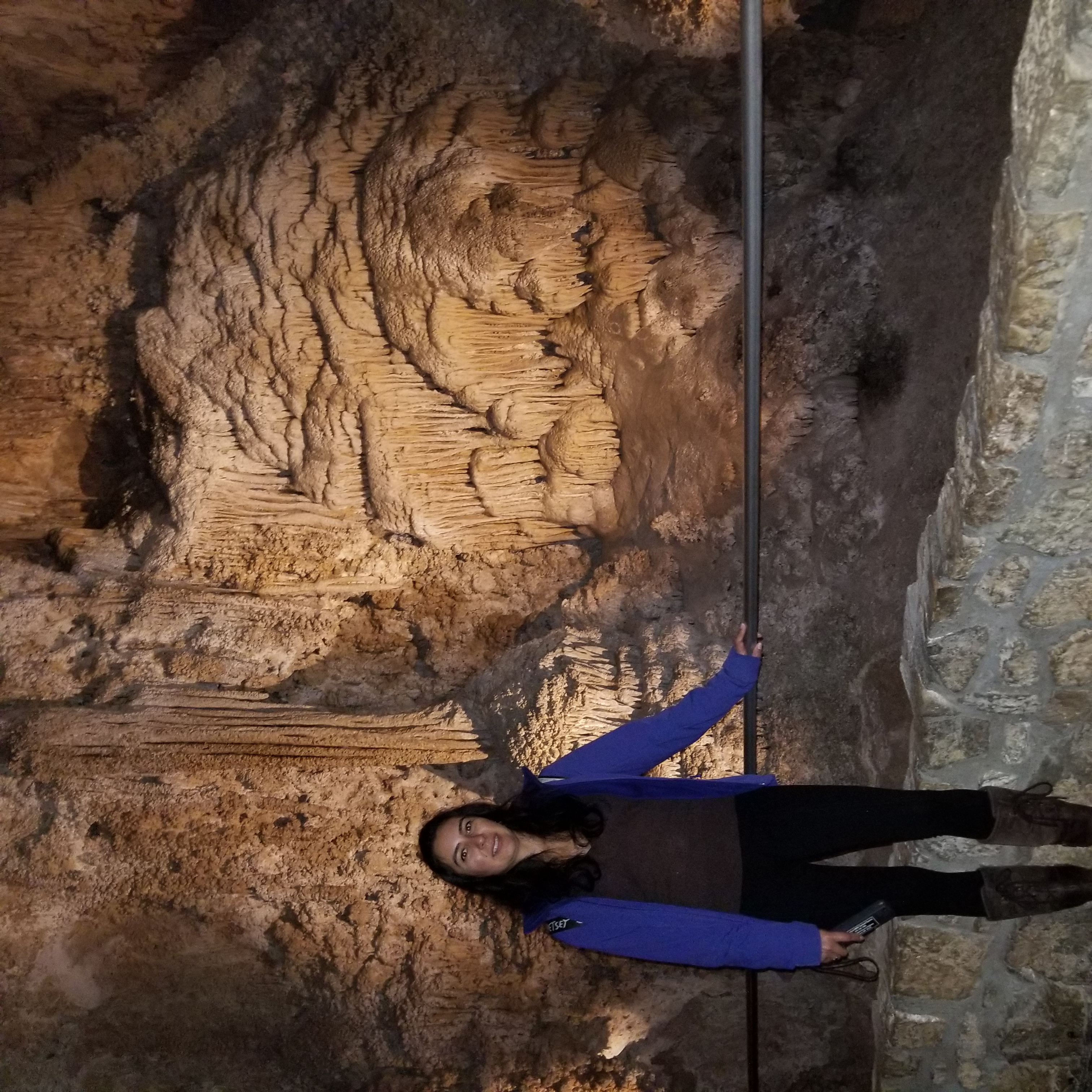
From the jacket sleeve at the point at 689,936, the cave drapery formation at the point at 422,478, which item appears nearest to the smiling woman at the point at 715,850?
the jacket sleeve at the point at 689,936

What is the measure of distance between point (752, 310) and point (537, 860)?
4.73 feet

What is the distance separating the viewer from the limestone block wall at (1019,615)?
1877mm

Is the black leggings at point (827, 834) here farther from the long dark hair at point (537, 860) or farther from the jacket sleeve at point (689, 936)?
the long dark hair at point (537, 860)

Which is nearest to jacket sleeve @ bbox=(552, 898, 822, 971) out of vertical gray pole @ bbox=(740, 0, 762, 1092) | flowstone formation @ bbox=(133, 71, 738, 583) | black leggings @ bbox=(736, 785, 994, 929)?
black leggings @ bbox=(736, 785, 994, 929)

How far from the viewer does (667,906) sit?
8.11ft

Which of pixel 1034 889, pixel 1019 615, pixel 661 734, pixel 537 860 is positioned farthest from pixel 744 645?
pixel 1034 889

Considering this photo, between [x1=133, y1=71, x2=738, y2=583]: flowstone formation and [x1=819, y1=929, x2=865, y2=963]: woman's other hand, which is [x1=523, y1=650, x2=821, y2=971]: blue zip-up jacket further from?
[x1=133, y1=71, x2=738, y2=583]: flowstone formation

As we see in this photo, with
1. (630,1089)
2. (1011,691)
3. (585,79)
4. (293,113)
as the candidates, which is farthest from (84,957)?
(585,79)

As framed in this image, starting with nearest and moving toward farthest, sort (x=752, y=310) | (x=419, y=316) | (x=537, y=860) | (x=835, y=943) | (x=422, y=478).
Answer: (x=752, y=310) < (x=835, y=943) < (x=537, y=860) < (x=419, y=316) < (x=422, y=478)

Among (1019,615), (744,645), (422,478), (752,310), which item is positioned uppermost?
(752,310)

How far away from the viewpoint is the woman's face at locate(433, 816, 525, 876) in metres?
2.53

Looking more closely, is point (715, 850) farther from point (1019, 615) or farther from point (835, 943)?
point (1019, 615)

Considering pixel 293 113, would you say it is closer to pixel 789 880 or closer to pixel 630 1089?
pixel 789 880

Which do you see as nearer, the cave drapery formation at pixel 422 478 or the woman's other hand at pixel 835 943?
the woman's other hand at pixel 835 943
